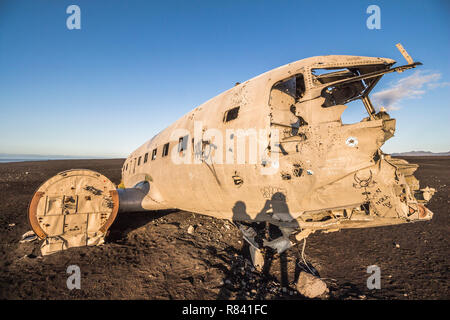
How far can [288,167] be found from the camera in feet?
14.1

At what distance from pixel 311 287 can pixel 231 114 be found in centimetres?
502

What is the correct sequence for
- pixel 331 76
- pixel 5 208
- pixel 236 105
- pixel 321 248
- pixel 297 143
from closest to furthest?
pixel 297 143 < pixel 331 76 < pixel 236 105 < pixel 321 248 < pixel 5 208

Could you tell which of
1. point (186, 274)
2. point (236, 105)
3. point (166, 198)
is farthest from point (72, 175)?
point (236, 105)

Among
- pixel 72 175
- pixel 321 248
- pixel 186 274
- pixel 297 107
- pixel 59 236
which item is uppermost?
pixel 297 107

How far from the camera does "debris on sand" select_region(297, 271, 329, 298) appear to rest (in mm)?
4559

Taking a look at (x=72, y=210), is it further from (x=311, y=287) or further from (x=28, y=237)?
(x=311, y=287)

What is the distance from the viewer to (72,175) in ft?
18.7

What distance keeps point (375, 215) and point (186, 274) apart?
4942 millimetres

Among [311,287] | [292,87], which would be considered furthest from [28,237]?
[292,87]

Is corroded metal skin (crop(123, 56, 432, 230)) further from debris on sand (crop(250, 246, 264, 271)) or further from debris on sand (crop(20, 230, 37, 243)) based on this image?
debris on sand (crop(20, 230, 37, 243))

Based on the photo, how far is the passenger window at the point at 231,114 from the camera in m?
5.23

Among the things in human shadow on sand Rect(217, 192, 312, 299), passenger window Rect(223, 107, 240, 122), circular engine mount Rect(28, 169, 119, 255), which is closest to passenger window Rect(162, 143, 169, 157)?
circular engine mount Rect(28, 169, 119, 255)

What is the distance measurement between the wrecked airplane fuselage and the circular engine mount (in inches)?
1.0

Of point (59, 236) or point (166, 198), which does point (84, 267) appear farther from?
point (166, 198)
